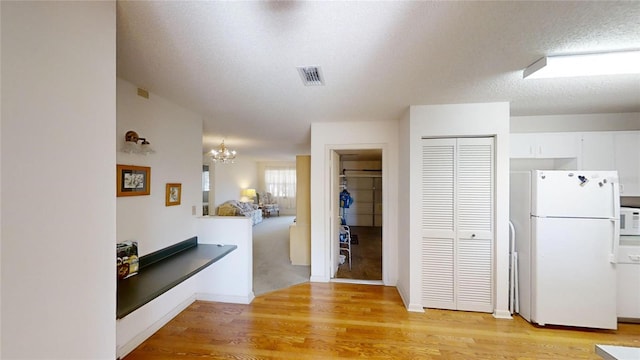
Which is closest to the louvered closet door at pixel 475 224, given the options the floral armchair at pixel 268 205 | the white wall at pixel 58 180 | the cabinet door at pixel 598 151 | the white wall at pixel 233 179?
the cabinet door at pixel 598 151

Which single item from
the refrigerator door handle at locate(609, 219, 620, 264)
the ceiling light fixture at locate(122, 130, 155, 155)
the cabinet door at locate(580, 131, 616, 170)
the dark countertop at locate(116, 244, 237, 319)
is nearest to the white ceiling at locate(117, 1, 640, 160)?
the cabinet door at locate(580, 131, 616, 170)

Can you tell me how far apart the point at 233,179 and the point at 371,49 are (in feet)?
28.0

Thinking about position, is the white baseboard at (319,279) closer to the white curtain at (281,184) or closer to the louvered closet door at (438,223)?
the louvered closet door at (438,223)

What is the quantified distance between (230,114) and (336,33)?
211cm

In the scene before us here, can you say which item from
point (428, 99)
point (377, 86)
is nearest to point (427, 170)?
point (428, 99)

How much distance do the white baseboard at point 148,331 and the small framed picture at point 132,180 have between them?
1.27m

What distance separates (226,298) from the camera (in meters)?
3.07

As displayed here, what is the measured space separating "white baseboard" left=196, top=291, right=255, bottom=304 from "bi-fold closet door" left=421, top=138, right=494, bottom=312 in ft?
6.81

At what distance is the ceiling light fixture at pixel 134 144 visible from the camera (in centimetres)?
213

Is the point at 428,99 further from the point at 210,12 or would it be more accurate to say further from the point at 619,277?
the point at 619,277

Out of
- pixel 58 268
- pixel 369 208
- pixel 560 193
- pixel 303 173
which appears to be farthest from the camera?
pixel 369 208

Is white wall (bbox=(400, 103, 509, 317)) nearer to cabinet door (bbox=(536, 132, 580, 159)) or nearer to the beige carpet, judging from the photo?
cabinet door (bbox=(536, 132, 580, 159))

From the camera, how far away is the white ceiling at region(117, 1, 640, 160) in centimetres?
126

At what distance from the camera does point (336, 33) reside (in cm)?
144
